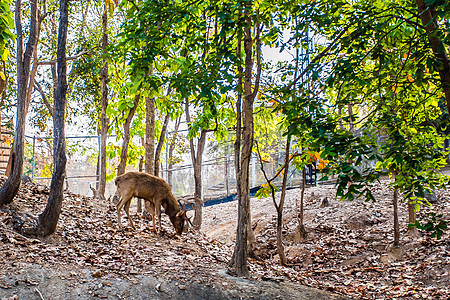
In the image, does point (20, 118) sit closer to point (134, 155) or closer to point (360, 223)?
point (134, 155)

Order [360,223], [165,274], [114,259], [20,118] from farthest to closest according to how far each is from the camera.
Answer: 1. [360,223]
2. [20,118]
3. [114,259]
4. [165,274]

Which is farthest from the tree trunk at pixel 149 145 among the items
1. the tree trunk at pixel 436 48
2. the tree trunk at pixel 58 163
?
the tree trunk at pixel 436 48

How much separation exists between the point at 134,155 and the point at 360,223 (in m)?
7.84

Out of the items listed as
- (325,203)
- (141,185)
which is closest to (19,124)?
(141,185)

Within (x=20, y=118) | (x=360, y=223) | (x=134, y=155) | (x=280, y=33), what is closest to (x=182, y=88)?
(x=280, y=33)

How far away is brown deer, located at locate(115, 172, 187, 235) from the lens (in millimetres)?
7863

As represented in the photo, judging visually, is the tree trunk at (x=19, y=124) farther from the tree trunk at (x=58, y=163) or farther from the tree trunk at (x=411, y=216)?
the tree trunk at (x=411, y=216)

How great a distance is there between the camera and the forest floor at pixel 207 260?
16.4ft

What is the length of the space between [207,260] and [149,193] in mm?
2108

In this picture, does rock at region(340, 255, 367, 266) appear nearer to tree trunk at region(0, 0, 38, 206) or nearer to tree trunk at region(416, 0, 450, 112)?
tree trunk at region(416, 0, 450, 112)

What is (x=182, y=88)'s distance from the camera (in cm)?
470

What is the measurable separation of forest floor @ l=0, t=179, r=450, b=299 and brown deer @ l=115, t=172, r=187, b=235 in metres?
0.39

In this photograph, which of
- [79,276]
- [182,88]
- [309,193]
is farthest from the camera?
[309,193]

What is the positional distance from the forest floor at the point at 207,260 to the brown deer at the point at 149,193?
39cm
